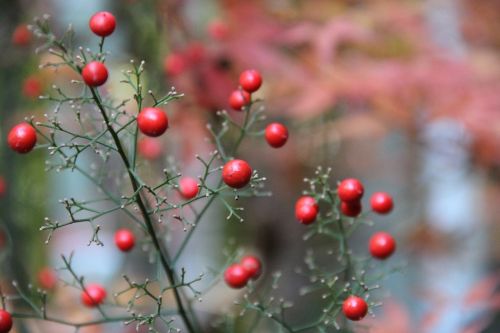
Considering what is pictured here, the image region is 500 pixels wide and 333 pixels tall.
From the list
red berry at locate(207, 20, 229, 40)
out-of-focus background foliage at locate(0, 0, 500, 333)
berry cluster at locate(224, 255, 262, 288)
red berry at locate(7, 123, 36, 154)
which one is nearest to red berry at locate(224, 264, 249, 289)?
berry cluster at locate(224, 255, 262, 288)

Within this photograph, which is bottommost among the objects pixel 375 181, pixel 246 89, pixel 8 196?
pixel 246 89

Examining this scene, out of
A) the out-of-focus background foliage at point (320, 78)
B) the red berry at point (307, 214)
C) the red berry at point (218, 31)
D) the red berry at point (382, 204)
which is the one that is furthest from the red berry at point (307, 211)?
the red berry at point (218, 31)

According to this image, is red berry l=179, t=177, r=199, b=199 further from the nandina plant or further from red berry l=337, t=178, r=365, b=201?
red berry l=337, t=178, r=365, b=201

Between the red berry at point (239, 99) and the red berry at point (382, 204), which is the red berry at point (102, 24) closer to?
the red berry at point (239, 99)

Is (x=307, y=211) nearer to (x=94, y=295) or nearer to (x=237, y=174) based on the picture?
(x=237, y=174)

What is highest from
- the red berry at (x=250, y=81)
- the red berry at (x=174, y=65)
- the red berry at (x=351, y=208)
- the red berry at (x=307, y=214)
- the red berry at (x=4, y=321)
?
the red berry at (x=174, y=65)

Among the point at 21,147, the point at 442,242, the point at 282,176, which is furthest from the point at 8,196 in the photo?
the point at 442,242

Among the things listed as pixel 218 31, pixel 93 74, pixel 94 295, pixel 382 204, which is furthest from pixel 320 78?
pixel 93 74

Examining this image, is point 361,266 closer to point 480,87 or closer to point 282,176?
point 480,87

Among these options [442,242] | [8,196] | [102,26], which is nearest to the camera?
[102,26]
